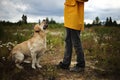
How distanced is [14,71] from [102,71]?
254cm

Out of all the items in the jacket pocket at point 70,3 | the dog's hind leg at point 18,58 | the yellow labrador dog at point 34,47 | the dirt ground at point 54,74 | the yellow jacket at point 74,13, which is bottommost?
the dirt ground at point 54,74

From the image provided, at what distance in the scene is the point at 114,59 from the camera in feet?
32.8

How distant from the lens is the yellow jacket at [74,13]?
841cm

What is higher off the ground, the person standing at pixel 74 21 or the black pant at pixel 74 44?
the person standing at pixel 74 21

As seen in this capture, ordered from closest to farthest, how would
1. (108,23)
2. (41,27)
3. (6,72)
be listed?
(6,72) → (41,27) → (108,23)

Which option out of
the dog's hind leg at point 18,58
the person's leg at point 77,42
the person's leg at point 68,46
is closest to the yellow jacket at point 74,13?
the person's leg at point 77,42

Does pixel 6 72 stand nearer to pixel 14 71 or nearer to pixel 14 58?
pixel 14 71

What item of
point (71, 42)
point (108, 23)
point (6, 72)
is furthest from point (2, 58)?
point (108, 23)

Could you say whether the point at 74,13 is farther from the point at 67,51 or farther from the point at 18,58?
the point at 18,58

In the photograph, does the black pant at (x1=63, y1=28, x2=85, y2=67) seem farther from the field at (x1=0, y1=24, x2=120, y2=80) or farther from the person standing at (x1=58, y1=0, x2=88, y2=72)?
the field at (x1=0, y1=24, x2=120, y2=80)

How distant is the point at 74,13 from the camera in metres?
8.40

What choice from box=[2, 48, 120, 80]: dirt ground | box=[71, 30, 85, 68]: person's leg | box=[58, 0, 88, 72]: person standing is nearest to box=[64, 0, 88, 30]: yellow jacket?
box=[58, 0, 88, 72]: person standing

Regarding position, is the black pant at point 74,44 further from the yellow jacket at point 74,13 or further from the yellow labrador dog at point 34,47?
the yellow labrador dog at point 34,47

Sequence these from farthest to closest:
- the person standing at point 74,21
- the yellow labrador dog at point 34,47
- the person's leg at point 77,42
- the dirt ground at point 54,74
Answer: the yellow labrador dog at point 34,47
the person's leg at point 77,42
the person standing at point 74,21
the dirt ground at point 54,74
